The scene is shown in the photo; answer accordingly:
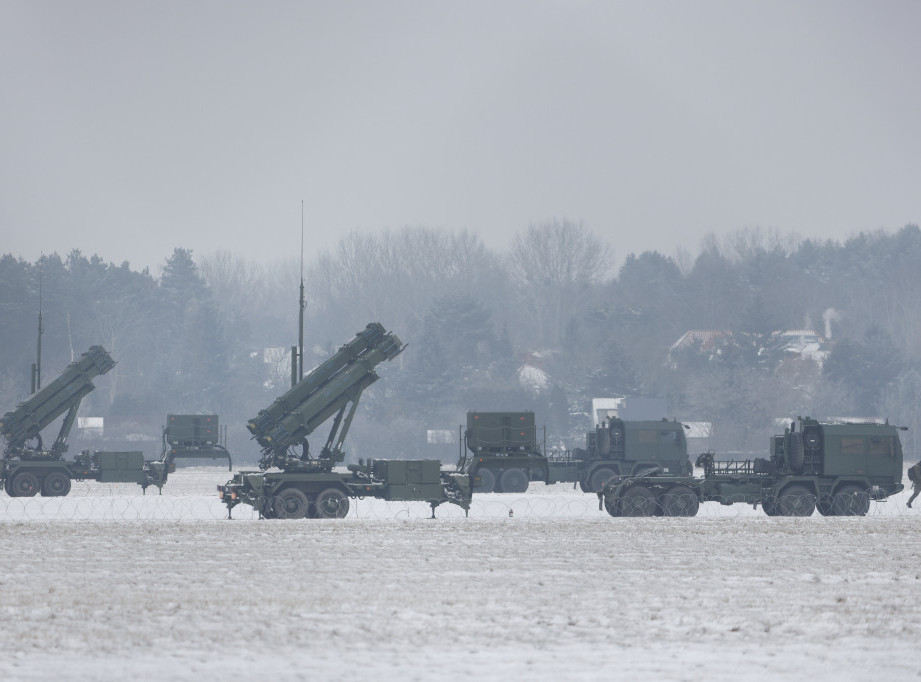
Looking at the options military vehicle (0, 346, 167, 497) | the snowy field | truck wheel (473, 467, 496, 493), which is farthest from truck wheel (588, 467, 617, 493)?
military vehicle (0, 346, 167, 497)

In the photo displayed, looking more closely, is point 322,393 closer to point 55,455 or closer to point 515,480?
point 515,480

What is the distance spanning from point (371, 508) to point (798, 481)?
1230 cm

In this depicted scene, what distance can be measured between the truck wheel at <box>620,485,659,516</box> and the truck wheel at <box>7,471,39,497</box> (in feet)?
65.0

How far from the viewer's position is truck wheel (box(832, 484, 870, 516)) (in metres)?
34.9

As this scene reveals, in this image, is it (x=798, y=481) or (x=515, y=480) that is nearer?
(x=798, y=481)

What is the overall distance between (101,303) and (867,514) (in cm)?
9607

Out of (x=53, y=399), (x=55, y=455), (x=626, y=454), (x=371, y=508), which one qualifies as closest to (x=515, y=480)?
(x=626, y=454)

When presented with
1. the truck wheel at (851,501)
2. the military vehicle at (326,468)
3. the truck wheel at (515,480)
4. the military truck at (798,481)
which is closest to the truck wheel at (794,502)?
the military truck at (798,481)

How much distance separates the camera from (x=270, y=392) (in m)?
117

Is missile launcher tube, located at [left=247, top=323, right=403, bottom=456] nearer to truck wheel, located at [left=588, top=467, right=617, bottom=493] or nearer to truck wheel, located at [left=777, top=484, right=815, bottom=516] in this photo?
truck wheel, located at [left=777, top=484, right=815, bottom=516]

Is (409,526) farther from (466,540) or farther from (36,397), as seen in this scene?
(36,397)

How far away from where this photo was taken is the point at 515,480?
45656mm

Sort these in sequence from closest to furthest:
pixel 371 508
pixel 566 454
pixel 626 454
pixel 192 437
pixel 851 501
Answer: pixel 851 501, pixel 371 508, pixel 626 454, pixel 566 454, pixel 192 437

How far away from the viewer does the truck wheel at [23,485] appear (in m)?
44.7
